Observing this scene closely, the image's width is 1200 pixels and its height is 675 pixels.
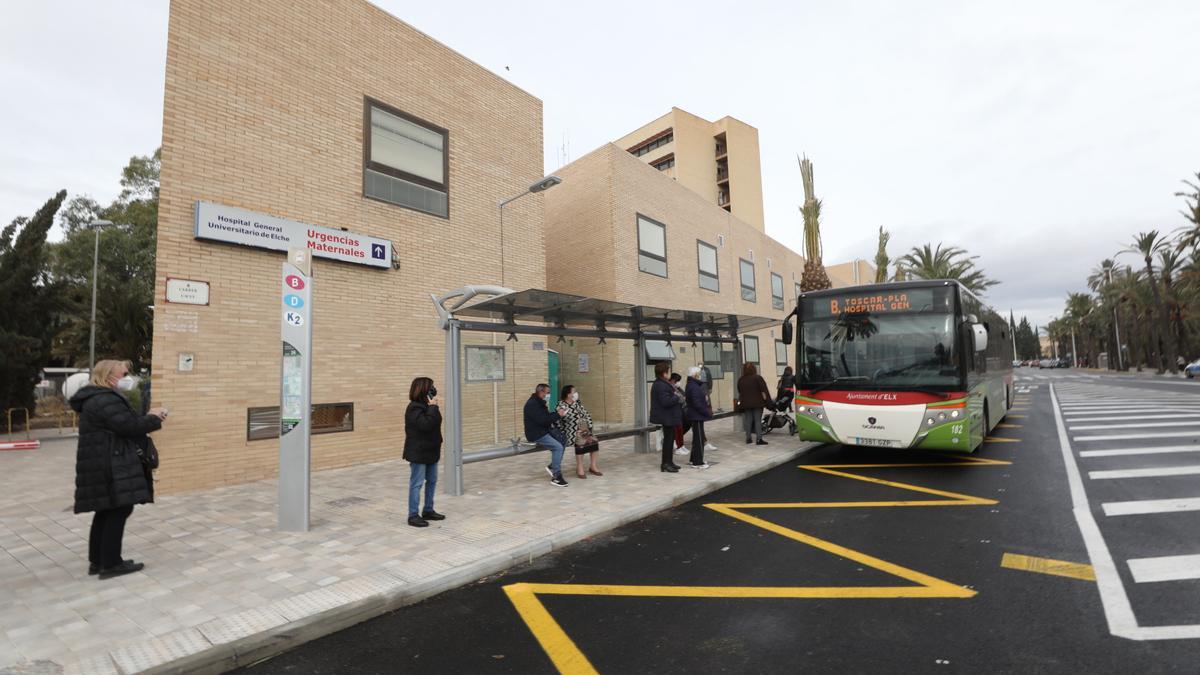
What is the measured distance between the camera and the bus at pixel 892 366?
8422mm

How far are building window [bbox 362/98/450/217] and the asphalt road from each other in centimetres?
849

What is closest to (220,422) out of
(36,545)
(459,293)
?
(36,545)

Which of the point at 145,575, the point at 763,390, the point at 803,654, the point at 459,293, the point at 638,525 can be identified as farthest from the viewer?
the point at 763,390

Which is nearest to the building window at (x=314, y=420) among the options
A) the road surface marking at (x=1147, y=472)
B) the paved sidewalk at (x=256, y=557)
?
the paved sidewalk at (x=256, y=557)

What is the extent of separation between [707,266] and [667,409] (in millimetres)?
13833

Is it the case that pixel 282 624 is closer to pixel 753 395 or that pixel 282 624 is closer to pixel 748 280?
pixel 753 395

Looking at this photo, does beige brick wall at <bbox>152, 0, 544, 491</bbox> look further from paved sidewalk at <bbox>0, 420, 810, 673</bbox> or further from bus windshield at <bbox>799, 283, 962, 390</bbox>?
bus windshield at <bbox>799, 283, 962, 390</bbox>

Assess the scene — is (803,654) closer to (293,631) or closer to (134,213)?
(293,631)

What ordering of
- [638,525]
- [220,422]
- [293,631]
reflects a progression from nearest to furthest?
1. [293,631]
2. [638,525]
3. [220,422]

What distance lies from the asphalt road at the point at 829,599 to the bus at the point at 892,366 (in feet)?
5.40

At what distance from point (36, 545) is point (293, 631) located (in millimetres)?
4303

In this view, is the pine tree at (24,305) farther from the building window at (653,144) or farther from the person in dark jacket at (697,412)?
the building window at (653,144)

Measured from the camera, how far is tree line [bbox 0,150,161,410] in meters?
17.8

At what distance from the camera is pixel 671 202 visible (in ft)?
64.4
